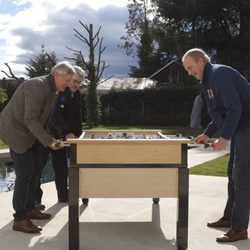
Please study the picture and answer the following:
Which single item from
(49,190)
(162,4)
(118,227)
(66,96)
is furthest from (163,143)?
(162,4)

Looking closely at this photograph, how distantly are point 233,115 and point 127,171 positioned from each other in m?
0.96

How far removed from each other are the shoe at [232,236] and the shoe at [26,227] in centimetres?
165

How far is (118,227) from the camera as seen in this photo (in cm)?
473

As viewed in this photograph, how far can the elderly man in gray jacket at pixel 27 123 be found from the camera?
4.25m

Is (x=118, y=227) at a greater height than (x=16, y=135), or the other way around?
(x=16, y=135)

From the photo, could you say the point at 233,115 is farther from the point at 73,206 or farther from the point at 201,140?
the point at 73,206

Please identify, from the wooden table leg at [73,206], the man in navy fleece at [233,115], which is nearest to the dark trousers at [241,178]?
the man in navy fleece at [233,115]

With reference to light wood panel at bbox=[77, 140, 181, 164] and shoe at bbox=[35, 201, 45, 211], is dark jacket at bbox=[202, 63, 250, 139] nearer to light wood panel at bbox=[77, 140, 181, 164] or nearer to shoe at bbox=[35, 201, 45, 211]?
light wood panel at bbox=[77, 140, 181, 164]

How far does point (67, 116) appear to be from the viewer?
5852mm

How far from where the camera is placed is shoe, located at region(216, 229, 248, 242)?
13.7ft

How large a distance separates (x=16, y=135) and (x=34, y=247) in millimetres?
1016

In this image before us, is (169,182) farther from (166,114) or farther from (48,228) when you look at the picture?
(166,114)

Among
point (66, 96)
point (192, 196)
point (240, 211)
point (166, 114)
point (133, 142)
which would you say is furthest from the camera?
point (166, 114)

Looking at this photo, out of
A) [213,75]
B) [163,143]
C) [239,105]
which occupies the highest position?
[213,75]
